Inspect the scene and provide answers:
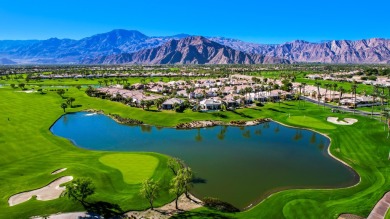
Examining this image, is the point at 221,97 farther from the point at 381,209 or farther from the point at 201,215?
the point at 201,215

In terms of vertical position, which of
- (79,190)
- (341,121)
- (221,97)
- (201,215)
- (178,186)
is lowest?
(201,215)

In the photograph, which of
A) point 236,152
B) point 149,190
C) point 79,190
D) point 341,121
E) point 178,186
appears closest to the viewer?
point 79,190

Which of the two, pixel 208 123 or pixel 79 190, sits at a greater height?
pixel 79 190

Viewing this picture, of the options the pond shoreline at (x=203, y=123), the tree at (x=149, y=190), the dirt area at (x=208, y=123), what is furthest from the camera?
the pond shoreline at (x=203, y=123)

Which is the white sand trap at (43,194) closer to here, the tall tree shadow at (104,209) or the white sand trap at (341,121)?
the tall tree shadow at (104,209)

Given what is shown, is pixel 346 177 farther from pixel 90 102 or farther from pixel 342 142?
pixel 90 102

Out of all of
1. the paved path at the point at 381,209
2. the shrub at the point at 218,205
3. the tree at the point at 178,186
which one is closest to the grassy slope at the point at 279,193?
the paved path at the point at 381,209

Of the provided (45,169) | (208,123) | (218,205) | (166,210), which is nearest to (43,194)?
(45,169)
